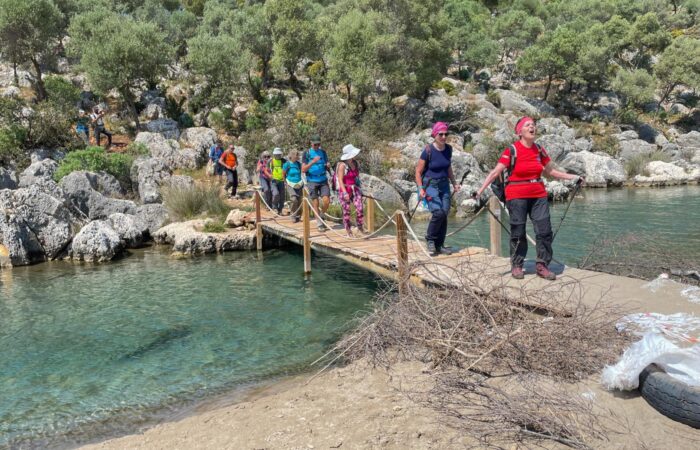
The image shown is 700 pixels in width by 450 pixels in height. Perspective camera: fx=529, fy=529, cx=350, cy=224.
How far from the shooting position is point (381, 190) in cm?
1894

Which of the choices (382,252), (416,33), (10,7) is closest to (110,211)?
(382,252)

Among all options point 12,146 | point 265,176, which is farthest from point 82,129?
point 265,176

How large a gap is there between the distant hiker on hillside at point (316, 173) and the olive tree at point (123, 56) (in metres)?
18.5

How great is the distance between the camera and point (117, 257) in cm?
1337

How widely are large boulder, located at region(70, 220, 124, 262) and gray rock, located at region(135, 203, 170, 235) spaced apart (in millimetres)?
1652

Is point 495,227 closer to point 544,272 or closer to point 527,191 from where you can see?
point 544,272

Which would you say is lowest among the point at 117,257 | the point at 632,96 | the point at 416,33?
the point at 117,257

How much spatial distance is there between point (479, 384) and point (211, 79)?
27186 millimetres

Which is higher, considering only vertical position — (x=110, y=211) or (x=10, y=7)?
(x=10, y=7)

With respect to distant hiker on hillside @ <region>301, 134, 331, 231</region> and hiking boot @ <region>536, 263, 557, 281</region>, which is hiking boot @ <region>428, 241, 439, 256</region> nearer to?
hiking boot @ <region>536, 263, 557, 281</region>

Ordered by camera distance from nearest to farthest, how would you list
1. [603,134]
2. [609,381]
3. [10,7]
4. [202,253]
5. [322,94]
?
[609,381], [202,253], [322,94], [10,7], [603,134]

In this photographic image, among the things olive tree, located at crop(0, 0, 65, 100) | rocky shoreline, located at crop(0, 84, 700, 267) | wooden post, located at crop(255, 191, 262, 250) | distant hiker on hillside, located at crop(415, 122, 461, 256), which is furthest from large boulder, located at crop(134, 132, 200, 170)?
distant hiker on hillside, located at crop(415, 122, 461, 256)

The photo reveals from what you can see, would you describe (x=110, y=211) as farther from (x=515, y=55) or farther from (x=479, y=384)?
(x=515, y=55)

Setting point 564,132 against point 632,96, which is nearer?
point 564,132
